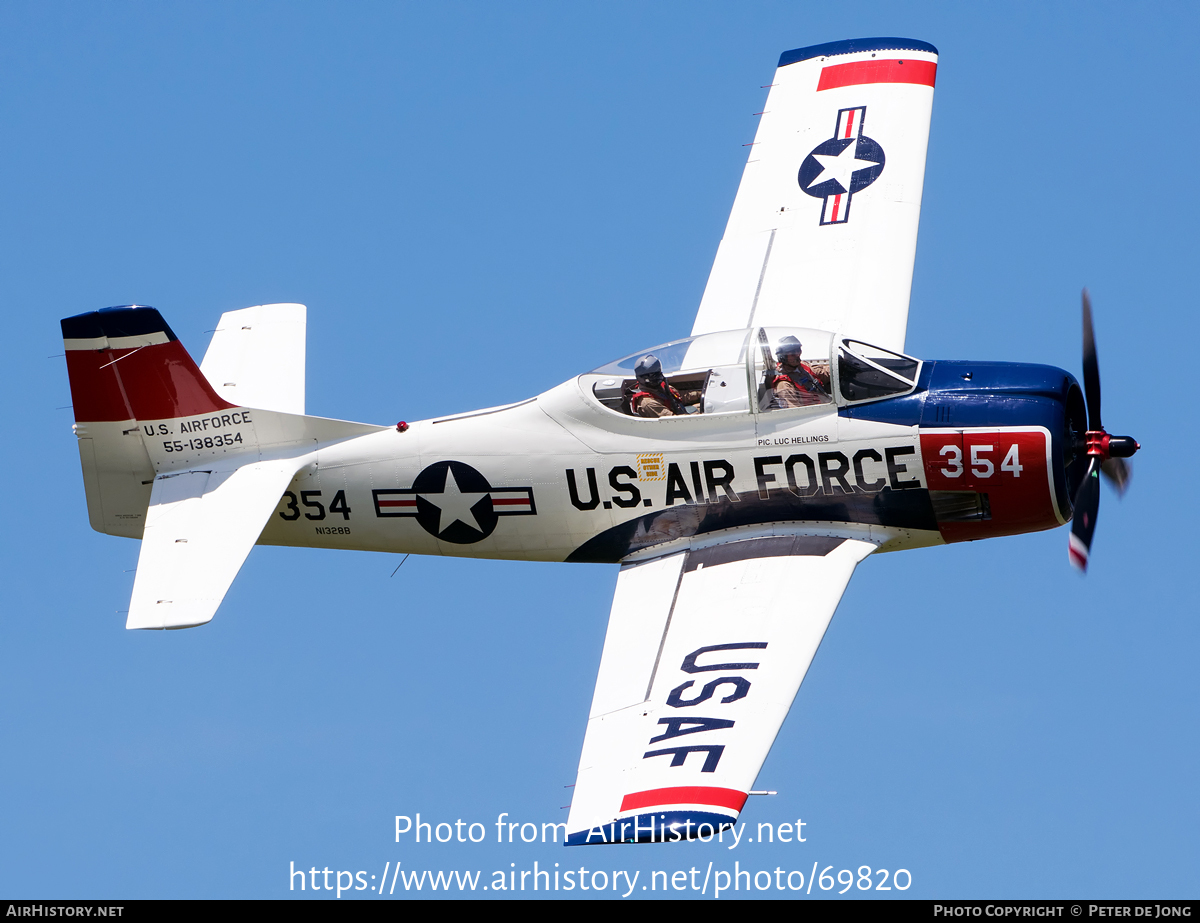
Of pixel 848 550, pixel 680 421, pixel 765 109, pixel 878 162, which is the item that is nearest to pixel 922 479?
pixel 848 550

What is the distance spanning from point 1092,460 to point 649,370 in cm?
419

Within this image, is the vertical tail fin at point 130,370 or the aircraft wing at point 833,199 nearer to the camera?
the vertical tail fin at point 130,370

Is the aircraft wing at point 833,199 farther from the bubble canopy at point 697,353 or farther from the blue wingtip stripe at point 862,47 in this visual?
the bubble canopy at point 697,353

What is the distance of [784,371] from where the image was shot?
17.2 meters

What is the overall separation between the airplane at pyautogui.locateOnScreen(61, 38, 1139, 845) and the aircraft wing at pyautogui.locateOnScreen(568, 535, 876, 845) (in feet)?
0.09

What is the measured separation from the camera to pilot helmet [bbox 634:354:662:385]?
17609 mm

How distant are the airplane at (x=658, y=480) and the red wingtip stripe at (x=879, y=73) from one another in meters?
3.89

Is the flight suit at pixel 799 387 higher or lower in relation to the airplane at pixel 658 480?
higher

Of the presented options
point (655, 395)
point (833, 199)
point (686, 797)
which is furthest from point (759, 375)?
point (833, 199)

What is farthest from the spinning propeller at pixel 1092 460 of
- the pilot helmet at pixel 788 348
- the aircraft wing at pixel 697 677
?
the pilot helmet at pixel 788 348

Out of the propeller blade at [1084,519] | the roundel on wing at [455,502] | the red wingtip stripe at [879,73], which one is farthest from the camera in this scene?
the red wingtip stripe at [879,73]

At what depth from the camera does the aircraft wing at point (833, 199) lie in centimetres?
2005

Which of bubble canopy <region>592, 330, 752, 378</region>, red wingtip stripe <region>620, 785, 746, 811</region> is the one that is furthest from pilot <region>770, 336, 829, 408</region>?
red wingtip stripe <region>620, 785, 746, 811</region>

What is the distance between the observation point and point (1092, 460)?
1730 centimetres
